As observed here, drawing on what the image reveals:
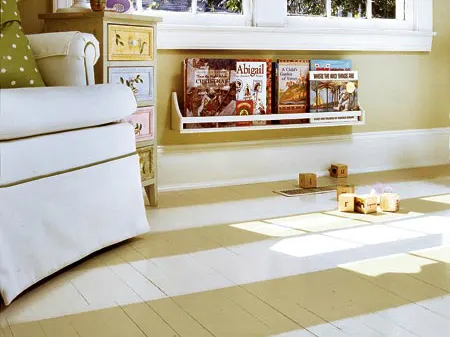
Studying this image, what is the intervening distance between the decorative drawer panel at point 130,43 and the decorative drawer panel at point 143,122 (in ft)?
0.75

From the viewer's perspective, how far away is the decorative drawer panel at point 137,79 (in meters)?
2.86

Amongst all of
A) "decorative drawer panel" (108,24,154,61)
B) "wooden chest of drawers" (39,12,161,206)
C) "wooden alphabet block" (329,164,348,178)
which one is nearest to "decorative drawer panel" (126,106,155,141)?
"wooden chest of drawers" (39,12,161,206)

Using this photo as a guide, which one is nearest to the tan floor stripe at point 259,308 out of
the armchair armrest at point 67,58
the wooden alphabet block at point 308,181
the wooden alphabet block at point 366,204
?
the wooden alphabet block at point 366,204

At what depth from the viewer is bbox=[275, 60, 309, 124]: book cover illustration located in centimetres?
374

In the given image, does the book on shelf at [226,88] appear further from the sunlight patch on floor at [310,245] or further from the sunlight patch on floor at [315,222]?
the sunlight patch on floor at [310,245]

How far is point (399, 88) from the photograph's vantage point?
423 cm

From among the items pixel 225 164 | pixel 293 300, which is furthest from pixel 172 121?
pixel 293 300

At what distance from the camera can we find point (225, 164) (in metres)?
3.69

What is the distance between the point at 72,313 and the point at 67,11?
1555mm

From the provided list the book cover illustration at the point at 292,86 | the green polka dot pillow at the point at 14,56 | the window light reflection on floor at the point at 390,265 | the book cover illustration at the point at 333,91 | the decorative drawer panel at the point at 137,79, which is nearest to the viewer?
the window light reflection on floor at the point at 390,265

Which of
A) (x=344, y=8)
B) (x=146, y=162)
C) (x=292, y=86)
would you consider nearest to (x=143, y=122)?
(x=146, y=162)

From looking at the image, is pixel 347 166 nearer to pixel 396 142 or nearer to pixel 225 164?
pixel 396 142

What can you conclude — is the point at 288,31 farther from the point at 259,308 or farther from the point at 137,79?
the point at 259,308

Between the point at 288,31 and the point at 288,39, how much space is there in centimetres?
4
